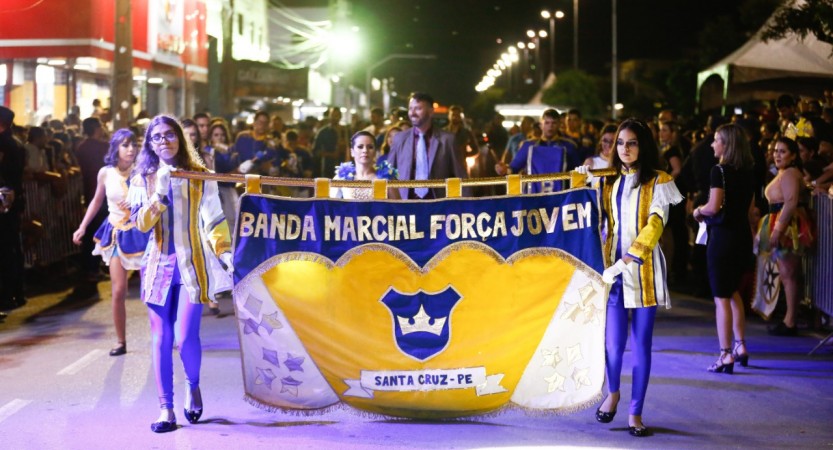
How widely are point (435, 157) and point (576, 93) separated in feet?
157

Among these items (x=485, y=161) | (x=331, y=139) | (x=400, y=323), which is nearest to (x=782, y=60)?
(x=485, y=161)

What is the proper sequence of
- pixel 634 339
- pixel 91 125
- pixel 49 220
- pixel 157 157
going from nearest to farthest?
pixel 634 339 → pixel 157 157 → pixel 91 125 → pixel 49 220

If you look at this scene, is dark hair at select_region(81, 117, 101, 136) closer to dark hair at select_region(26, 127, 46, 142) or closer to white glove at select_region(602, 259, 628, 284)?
dark hair at select_region(26, 127, 46, 142)

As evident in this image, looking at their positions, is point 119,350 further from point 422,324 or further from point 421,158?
point 422,324

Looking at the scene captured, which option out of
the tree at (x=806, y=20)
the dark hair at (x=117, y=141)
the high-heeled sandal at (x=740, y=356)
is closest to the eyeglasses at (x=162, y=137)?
the dark hair at (x=117, y=141)

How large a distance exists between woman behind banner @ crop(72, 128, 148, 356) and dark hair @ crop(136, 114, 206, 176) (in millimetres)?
1391

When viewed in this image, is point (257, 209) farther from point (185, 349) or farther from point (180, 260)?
point (185, 349)

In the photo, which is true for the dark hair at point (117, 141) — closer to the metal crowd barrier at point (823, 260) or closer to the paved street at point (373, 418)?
the paved street at point (373, 418)

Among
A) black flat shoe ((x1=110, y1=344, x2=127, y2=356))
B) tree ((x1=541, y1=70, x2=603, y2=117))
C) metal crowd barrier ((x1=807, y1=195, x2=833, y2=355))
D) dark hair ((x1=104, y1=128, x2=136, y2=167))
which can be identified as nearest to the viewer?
dark hair ((x1=104, y1=128, x2=136, y2=167))

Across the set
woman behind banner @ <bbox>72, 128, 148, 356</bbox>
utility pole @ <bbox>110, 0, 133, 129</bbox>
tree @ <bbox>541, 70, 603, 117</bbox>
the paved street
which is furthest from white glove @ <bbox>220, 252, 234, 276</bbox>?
tree @ <bbox>541, 70, 603, 117</bbox>

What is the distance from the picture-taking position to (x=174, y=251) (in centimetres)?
730

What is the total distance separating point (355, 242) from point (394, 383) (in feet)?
2.98

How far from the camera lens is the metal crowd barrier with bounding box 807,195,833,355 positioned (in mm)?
11078

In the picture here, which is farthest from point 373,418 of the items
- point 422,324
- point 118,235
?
point 118,235
